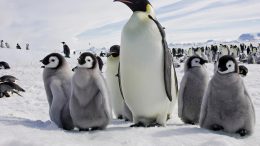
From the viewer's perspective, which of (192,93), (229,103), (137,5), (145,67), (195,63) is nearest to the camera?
(229,103)

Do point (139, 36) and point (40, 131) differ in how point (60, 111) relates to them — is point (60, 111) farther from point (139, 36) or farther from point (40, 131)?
point (139, 36)

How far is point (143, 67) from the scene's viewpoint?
16.5ft

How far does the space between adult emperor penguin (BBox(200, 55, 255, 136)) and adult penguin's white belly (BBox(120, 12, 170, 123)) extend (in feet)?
2.59

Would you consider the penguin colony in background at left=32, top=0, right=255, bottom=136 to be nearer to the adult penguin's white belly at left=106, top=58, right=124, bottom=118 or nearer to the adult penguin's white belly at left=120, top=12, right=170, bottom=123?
the adult penguin's white belly at left=120, top=12, right=170, bottom=123

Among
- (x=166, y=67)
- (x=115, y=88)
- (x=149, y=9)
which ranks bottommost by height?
(x=115, y=88)

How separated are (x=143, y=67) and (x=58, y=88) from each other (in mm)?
1138

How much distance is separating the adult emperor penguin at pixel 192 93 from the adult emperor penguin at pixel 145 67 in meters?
0.50

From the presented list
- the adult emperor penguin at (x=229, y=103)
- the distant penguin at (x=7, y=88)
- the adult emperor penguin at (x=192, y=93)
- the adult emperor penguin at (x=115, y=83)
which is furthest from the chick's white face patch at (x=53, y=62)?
the distant penguin at (x=7, y=88)

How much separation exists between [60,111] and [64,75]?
0.51 metres

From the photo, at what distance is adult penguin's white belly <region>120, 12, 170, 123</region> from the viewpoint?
16.4 ft

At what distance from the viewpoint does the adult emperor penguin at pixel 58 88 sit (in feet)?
16.4

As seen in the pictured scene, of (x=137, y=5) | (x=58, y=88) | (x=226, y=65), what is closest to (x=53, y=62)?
(x=58, y=88)

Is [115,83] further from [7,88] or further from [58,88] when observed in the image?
[7,88]

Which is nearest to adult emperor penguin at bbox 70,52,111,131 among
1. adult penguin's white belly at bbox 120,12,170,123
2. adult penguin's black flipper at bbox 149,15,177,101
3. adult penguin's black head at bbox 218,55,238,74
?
adult penguin's white belly at bbox 120,12,170,123
